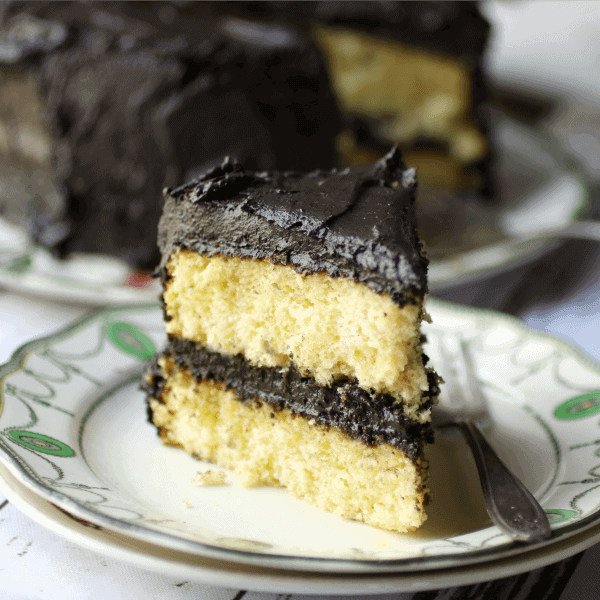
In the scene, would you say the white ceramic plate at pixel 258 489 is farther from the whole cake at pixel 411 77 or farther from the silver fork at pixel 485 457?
the whole cake at pixel 411 77

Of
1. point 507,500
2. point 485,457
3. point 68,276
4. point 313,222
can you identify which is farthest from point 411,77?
point 507,500

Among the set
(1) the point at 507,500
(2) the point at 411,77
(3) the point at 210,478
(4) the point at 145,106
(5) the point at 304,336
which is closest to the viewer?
(1) the point at 507,500

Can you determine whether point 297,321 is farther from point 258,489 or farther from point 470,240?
point 470,240

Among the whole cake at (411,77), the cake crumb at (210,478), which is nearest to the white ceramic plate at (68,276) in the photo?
the cake crumb at (210,478)

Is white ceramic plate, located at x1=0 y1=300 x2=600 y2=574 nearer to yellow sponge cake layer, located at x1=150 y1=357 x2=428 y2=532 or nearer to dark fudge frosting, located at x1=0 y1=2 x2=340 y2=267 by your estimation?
yellow sponge cake layer, located at x1=150 y1=357 x2=428 y2=532

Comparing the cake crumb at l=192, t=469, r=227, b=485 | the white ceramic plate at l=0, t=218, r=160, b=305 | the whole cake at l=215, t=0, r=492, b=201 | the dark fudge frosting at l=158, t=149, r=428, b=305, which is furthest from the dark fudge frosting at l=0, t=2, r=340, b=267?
the cake crumb at l=192, t=469, r=227, b=485

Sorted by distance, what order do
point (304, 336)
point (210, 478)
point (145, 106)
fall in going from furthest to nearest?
point (145, 106) < point (210, 478) < point (304, 336)
